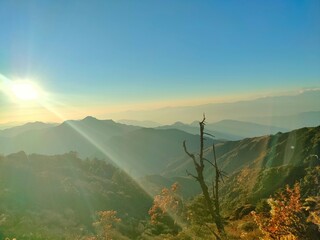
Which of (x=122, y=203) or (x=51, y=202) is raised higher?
(x=51, y=202)

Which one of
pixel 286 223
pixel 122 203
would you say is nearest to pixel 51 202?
pixel 122 203

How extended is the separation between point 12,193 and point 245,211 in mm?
60603

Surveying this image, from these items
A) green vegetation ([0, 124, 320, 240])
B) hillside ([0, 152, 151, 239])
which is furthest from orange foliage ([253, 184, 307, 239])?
hillside ([0, 152, 151, 239])

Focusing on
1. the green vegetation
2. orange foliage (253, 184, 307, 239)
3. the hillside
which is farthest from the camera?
the hillside

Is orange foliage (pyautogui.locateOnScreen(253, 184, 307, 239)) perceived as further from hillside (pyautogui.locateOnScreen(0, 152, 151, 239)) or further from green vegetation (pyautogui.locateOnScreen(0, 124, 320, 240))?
hillside (pyautogui.locateOnScreen(0, 152, 151, 239))

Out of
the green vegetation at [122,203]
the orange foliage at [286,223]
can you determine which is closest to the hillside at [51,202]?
the green vegetation at [122,203]

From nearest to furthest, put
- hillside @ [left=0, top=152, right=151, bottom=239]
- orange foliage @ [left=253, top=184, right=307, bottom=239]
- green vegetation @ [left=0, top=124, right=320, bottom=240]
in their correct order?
1. orange foliage @ [left=253, top=184, right=307, bottom=239]
2. green vegetation @ [left=0, top=124, right=320, bottom=240]
3. hillside @ [left=0, top=152, right=151, bottom=239]

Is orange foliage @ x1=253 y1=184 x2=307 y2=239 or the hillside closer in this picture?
orange foliage @ x1=253 y1=184 x2=307 y2=239

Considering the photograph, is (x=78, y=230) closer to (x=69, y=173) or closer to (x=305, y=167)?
(x=69, y=173)

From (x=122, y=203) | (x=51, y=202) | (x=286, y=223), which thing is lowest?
(x=122, y=203)

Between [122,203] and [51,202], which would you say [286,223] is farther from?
[122,203]

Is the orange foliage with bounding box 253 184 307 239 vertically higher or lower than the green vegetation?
higher

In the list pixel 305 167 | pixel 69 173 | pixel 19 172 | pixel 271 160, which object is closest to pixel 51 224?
pixel 19 172

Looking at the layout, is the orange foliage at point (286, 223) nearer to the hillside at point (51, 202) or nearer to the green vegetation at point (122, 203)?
the green vegetation at point (122, 203)
